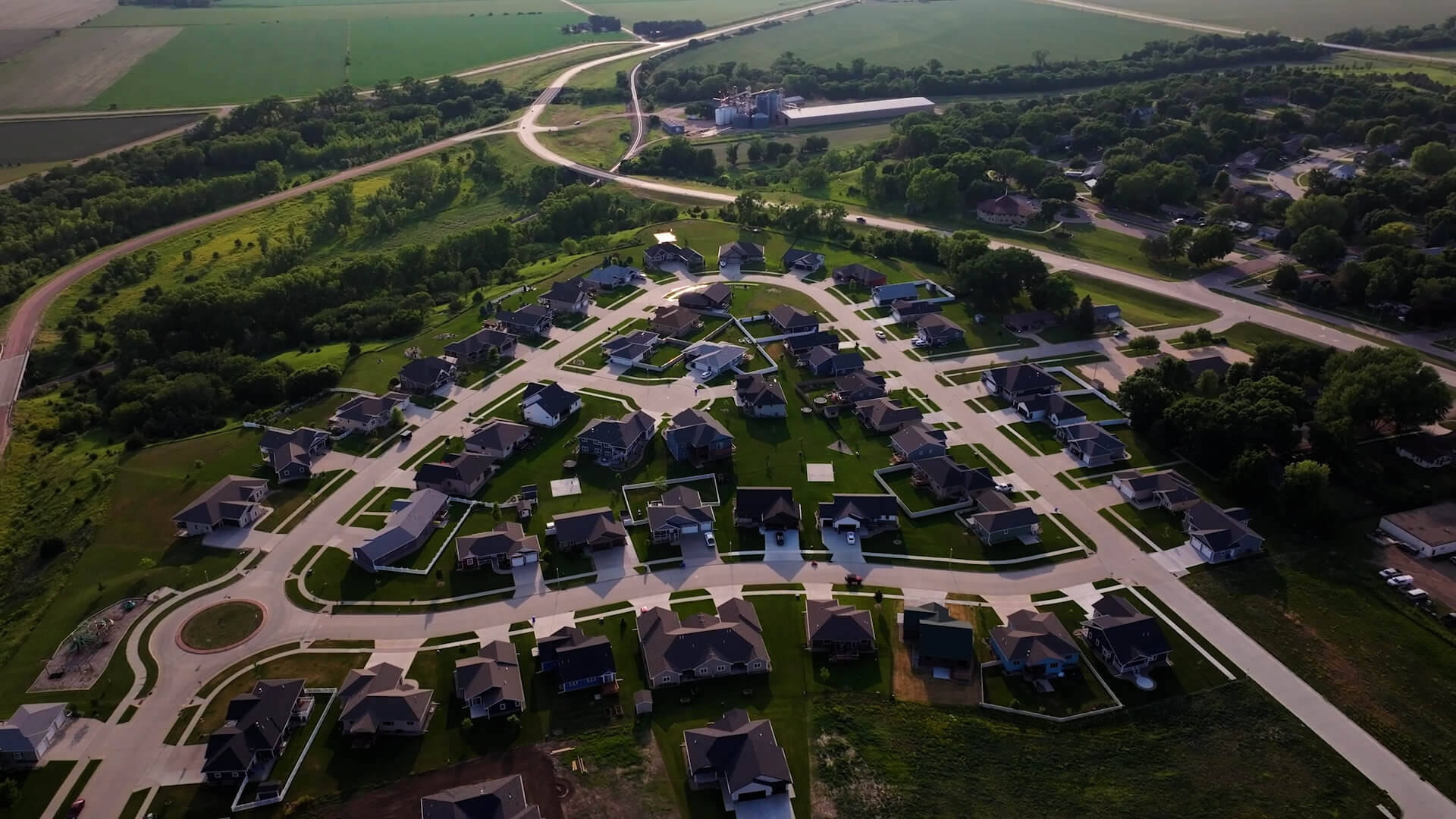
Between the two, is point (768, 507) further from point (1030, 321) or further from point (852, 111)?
point (852, 111)

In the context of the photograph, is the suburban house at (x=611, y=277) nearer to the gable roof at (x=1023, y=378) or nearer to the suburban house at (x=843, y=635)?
the gable roof at (x=1023, y=378)

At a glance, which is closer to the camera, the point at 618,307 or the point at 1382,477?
the point at 1382,477

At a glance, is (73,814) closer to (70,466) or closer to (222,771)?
(222,771)

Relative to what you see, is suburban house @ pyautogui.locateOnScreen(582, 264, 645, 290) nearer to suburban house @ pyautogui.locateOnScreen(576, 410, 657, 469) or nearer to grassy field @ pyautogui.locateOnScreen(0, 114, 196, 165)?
suburban house @ pyautogui.locateOnScreen(576, 410, 657, 469)

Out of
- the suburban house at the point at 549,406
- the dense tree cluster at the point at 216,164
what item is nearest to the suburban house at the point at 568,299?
the suburban house at the point at 549,406

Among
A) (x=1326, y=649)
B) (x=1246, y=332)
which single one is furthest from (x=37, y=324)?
(x=1246, y=332)

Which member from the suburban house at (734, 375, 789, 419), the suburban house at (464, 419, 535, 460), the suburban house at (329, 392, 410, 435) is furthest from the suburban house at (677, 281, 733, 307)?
the suburban house at (329, 392, 410, 435)
